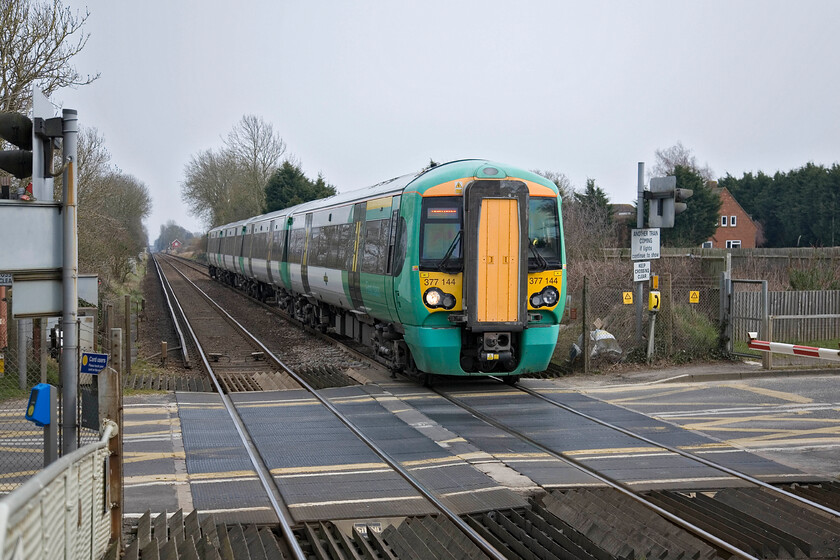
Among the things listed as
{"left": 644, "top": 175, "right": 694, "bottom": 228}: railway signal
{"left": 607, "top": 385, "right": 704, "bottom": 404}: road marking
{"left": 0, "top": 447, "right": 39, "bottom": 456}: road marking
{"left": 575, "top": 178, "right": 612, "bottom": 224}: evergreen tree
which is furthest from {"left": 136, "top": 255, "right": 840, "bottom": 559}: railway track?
{"left": 575, "top": 178, "right": 612, "bottom": 224}: evergreen tree

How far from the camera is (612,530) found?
20.7 ft

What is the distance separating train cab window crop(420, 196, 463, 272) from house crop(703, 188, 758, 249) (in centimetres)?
5568

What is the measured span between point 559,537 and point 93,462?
3249mm

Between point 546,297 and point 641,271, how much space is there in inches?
137

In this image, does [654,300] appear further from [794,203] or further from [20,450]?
[794,203]

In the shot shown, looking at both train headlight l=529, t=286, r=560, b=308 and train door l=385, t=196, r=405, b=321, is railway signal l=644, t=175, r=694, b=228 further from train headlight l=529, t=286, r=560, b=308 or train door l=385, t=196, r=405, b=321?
train door l=385, t=196, r=405, b=321

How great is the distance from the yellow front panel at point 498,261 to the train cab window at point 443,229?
0.34m

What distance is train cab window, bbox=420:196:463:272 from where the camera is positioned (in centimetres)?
1200

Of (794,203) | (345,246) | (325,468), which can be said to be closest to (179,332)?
(345,246)

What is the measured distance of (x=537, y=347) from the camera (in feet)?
40.1

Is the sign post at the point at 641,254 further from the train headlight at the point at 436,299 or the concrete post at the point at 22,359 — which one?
the concrete post at the point at 22,359

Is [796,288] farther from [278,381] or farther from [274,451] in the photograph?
[274,451]

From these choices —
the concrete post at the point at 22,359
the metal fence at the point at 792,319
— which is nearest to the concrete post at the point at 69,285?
the concrete post at the point at 22,359

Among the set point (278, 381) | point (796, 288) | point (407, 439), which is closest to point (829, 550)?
point (407, 439)
